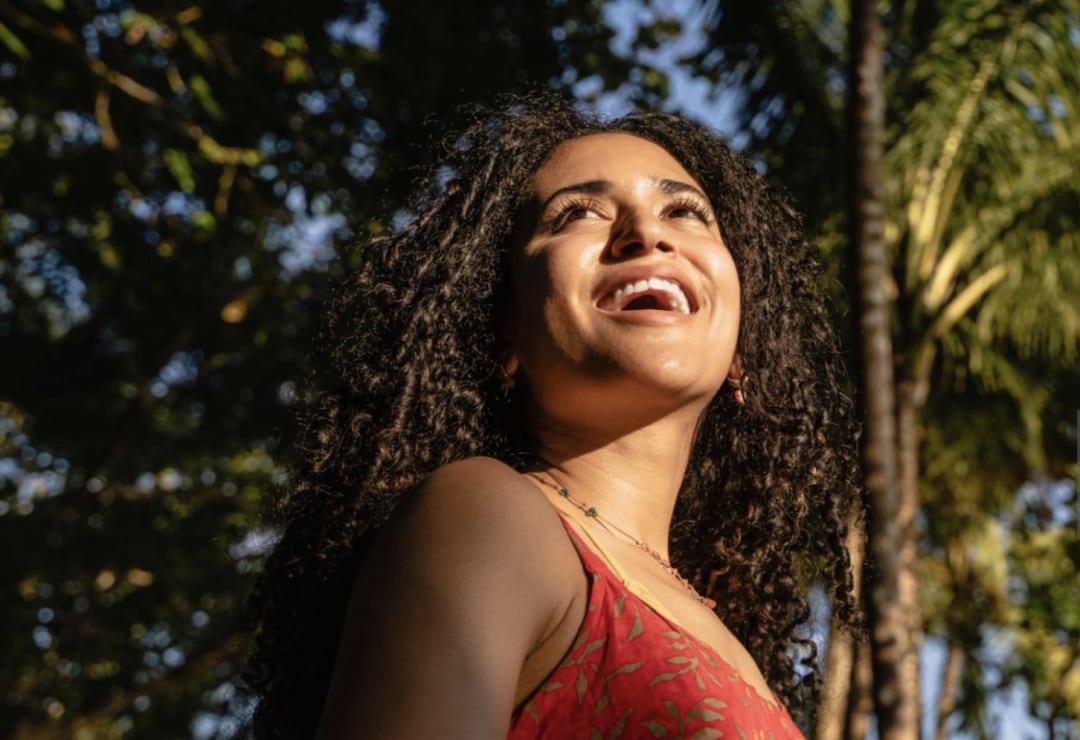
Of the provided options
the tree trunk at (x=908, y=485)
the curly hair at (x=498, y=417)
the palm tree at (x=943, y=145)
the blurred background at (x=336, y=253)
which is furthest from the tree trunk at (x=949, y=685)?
the curly hair at (x=498, y=417)

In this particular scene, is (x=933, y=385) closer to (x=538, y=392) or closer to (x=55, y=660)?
(x=55, y=660)

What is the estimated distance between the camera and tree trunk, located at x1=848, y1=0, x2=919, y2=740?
559cm

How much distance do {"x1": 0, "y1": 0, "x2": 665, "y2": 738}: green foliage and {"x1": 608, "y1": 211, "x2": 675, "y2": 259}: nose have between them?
1.18 metres

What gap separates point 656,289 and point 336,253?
4533 millimetres

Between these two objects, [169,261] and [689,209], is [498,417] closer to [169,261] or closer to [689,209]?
[689,209]

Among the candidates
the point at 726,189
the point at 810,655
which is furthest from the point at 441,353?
the point at 810,655

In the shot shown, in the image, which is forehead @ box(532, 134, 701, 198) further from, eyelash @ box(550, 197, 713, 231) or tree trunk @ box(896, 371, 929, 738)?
tree trunk @ box(896, 371, 929, 738)

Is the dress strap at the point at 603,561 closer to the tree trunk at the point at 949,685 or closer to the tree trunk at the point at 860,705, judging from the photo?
the tree trunk at the point at 860,705

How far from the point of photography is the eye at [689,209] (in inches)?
102

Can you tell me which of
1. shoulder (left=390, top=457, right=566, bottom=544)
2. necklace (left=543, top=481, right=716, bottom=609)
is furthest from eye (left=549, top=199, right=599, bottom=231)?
shoulder (left=390, top=457, right=566, bottom=544)

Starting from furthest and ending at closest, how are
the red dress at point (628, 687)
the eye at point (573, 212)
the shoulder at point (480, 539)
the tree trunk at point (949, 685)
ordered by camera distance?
the tree trunk at point (949, 685) → the eye at point (573, 212) → the red dress at point (628, 687) → the shoulder at point (480, 539)

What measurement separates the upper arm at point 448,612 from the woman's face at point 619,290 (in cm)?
49

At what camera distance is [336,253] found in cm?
673

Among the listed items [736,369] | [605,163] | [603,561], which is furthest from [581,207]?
[603,561]
